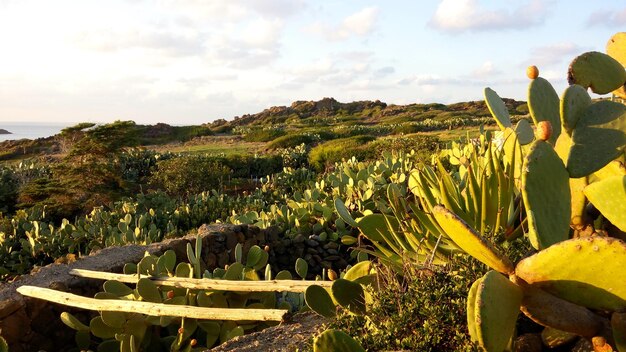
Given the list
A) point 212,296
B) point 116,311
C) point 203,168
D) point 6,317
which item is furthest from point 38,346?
point 203,168

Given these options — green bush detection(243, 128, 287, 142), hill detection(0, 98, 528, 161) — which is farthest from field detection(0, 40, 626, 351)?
green bush detection(243, 128, 287, 142)

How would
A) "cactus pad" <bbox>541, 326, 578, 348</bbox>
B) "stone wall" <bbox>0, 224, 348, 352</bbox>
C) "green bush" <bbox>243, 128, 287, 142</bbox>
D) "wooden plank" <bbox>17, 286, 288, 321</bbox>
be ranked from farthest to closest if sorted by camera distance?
"green bush" <bbox>243, 128, 287, 142</bbox>, "stone wall" <bbox>0, 224, 348, 352</bbox>, "wooden plank" <bbox>17, 286, 288, 321</bbox>, "cactus pad" <bbox>541, 326, 578, 348</bbox>

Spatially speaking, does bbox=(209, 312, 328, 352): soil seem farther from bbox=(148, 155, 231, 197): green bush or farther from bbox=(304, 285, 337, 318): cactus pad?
bbox=(148, 155, 231, 197): green bush

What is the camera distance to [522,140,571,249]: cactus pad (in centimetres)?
178

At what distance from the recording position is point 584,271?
5.06 ft

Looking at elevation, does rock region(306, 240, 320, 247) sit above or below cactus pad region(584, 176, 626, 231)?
below

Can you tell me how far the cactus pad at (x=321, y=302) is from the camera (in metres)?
2.42

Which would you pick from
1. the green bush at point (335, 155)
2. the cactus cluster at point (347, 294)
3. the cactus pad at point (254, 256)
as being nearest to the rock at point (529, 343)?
the cactus cluster at point (347, 294)

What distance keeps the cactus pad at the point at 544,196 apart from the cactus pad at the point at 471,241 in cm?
17

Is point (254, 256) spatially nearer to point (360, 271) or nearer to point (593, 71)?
point (360, 271)

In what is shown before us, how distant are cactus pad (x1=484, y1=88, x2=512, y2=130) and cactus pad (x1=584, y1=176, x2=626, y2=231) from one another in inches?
26.6

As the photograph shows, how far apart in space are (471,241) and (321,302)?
97 centimetres

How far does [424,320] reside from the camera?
6.17ft

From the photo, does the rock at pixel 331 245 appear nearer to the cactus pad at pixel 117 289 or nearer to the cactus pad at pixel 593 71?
the cactus pad at pixel 117 289
